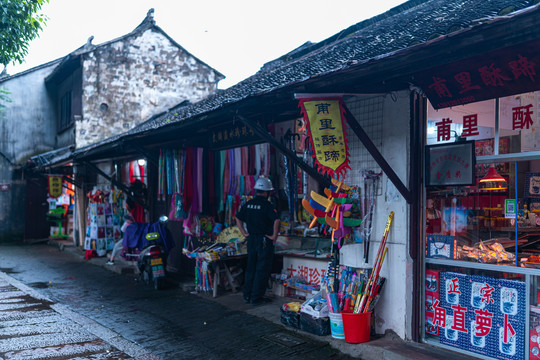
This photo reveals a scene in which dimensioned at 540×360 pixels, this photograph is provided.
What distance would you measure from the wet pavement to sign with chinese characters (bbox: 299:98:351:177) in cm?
241

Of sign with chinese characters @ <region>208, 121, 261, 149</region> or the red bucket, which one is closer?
the red bucket

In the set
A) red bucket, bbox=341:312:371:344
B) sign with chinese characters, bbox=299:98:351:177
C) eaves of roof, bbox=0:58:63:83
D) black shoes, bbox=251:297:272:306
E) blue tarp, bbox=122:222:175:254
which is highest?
eaves of roof, bbox=0:58:63:83

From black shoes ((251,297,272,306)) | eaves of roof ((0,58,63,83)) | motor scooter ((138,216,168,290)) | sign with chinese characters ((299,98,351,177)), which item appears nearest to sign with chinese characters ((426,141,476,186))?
sign with chinese characters ((299,98,351,177))

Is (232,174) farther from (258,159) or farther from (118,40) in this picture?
(118,40)

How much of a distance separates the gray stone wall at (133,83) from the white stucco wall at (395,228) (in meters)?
13.6

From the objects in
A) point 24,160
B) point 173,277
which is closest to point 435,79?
point 173,277

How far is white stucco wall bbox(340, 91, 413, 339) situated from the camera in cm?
562

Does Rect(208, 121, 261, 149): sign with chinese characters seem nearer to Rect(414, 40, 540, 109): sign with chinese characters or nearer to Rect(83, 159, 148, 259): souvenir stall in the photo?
Rect(414, 40, 540, 109): sign with chinese characters

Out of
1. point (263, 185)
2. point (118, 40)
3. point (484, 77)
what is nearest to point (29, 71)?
point (118, 40)

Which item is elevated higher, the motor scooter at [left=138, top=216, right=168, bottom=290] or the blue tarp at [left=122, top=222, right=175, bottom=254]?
the blue tarp at [left=122, top=222, right=175, bottom=254]

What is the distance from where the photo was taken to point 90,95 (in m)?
16.9

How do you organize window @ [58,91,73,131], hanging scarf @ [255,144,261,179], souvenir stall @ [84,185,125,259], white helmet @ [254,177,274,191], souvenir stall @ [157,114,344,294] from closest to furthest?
white helmet @ [254,177,274,191]
souvenir stall @ [157,114,344,294]
hanging scarf @ [255,144,261,179]
souvenir stall @ [84,185,125,259]
window @ [58,91,73,131]

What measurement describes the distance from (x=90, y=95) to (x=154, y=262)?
31.6ft

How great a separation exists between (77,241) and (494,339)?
51.9 ft
